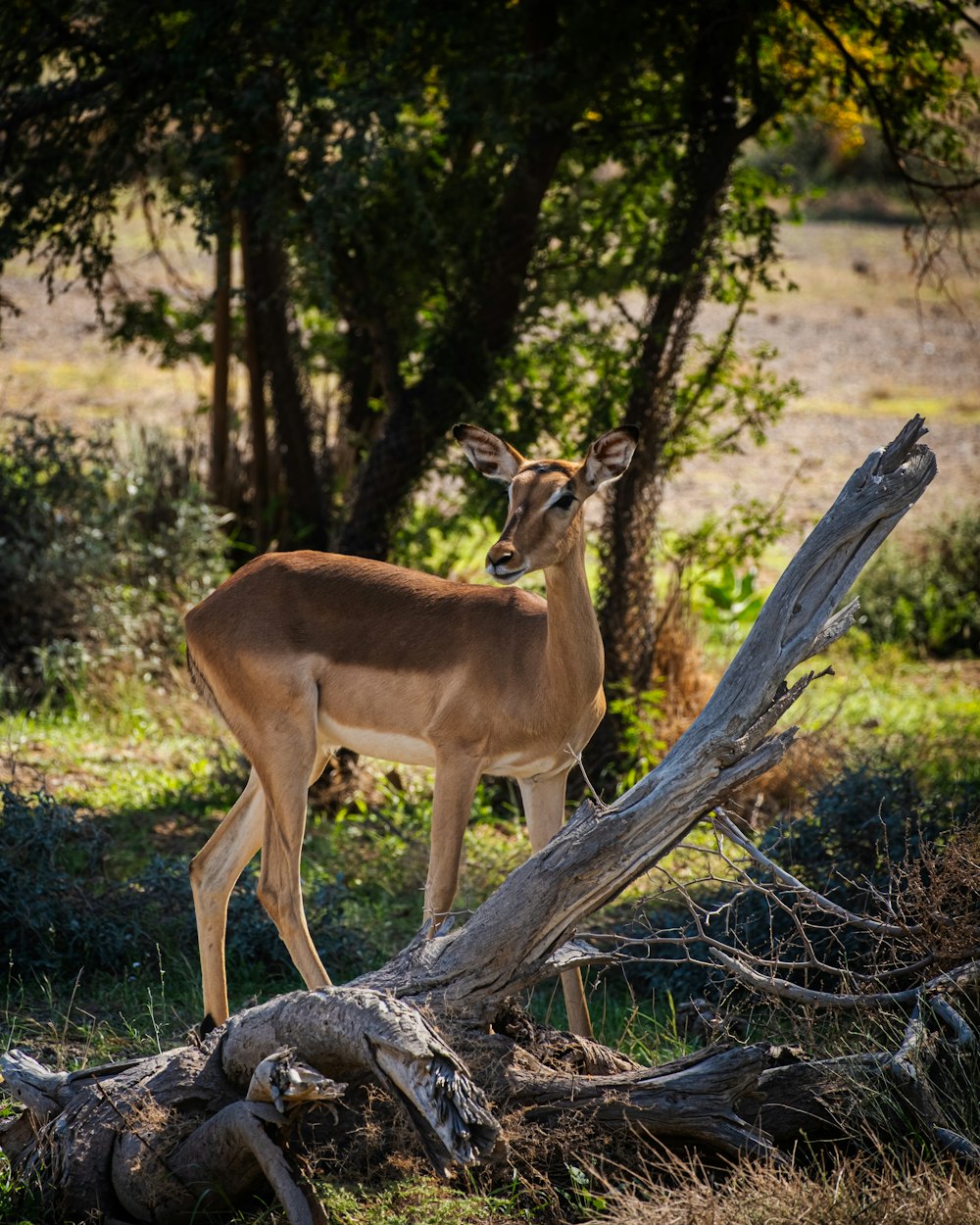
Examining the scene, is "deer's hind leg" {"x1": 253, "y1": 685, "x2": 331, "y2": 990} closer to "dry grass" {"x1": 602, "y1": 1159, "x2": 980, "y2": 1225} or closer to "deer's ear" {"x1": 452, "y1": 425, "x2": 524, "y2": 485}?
"deer's ear" {"x1": 452, "y1": 425, "x2": 524, "y2": 485}

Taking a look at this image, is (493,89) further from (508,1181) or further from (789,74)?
(508,1181)

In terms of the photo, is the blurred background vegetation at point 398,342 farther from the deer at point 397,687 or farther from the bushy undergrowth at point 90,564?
the deer at point 397,687

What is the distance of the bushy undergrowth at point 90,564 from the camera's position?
357 inches

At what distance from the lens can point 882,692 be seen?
1041cm

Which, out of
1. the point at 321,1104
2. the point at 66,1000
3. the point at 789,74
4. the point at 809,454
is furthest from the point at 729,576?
the point at 809,454

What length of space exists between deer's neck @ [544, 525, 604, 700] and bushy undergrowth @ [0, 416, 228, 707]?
15.1 ft

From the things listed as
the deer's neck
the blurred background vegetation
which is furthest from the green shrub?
the deer's neck

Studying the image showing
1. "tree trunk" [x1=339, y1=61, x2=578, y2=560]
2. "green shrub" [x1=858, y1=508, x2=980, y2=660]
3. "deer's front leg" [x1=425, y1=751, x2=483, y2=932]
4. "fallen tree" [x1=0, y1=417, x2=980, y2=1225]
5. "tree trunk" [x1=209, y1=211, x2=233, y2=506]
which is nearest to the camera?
"fallen tree" [x1=0, y1=417, x2=980, y2=1225]

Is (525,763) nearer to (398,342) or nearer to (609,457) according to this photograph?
(609,457)

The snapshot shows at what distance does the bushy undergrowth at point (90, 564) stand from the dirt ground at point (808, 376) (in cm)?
132

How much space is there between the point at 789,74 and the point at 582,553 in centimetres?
522

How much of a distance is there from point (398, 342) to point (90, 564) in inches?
101

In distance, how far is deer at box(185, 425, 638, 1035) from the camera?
17.0 feet

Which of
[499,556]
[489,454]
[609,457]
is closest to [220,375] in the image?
[489,454]
